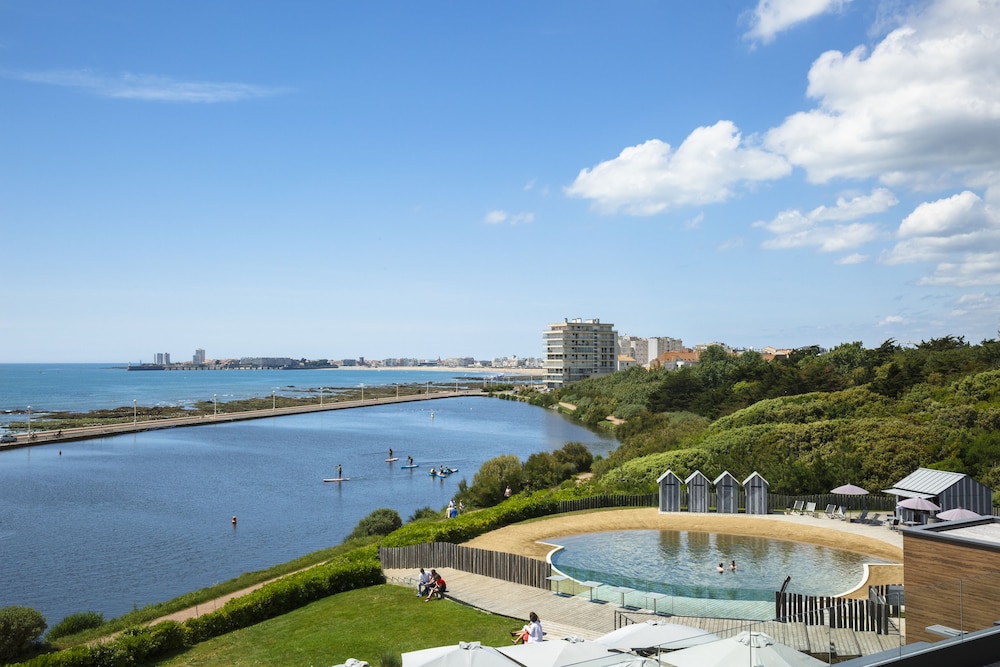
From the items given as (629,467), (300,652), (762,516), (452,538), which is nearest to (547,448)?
(629,467)

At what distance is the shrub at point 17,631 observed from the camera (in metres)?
20.5

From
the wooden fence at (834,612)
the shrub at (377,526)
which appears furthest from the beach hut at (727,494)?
the shrub at (377,526)

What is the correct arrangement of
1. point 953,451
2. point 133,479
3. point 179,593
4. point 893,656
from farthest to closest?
point 133,479 < point 953,451 < point 179,593 < point 893,656

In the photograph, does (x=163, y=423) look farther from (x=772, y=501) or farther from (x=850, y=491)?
(x=850, y=491)

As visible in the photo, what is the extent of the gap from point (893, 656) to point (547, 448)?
66787mm

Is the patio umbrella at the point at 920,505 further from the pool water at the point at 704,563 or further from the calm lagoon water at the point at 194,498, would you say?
the calm lagoon water at the point at 194,498

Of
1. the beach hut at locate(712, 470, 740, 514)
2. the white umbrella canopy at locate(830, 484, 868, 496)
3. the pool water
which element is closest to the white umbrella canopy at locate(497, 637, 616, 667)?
the pool water

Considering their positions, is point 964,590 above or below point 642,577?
above

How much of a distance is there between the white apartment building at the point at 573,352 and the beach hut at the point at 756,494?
142m

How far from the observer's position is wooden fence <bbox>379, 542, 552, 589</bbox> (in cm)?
2167

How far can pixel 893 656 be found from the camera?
32.3 feet

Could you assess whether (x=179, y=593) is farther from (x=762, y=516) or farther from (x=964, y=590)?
(x=964, y=590)

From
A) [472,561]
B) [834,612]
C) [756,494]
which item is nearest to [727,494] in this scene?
[756,494]

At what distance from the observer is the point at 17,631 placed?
68.3ft
